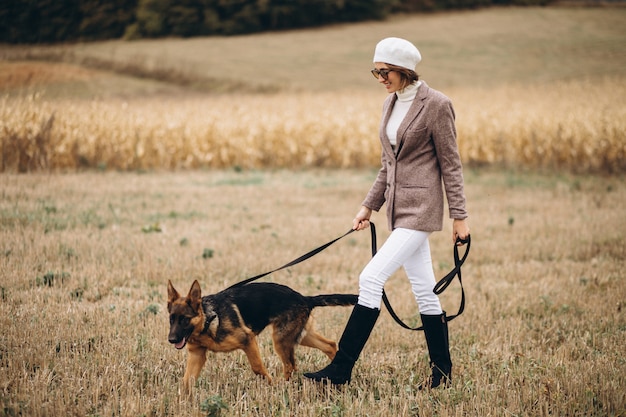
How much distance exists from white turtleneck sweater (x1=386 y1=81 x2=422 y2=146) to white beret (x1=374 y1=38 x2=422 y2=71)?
0.64 ft

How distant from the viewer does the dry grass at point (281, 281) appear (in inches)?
176

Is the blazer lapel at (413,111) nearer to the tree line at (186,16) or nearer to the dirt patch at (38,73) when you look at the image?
the dirt patch at (38,73)

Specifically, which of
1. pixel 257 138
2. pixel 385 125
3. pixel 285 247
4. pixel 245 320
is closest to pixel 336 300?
pixel 245 320

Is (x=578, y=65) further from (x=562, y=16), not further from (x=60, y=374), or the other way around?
(x=60, y=374)

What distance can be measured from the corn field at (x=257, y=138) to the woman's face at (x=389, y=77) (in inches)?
533

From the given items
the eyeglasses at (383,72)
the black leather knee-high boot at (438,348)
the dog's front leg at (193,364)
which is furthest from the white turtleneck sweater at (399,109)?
the dog's front leg at (193,364)

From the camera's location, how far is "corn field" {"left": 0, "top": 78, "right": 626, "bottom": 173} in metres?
16.3

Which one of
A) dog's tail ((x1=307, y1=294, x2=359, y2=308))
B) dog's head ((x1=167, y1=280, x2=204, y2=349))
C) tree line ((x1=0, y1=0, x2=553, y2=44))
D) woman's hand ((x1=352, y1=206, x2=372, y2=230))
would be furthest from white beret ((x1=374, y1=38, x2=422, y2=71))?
tree line ((x1=0, y1=0, x2=553, y2=44))

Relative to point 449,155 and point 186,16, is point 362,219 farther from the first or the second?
point 186,16

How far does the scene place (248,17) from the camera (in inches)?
2112

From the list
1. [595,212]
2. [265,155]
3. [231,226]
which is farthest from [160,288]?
[265,155]

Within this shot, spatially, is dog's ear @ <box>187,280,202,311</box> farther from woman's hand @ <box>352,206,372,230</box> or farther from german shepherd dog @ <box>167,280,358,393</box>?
woman's hand @ <box>352,206,372,230</box>

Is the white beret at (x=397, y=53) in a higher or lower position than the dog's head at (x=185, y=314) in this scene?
higher

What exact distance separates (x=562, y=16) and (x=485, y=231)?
186ft
